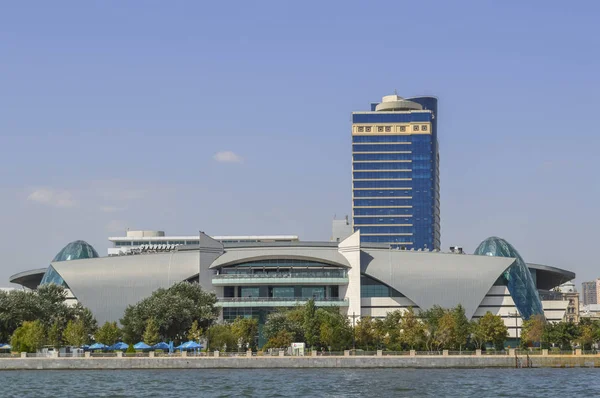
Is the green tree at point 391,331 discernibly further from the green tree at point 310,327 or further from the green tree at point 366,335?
the green tree at point 310,327

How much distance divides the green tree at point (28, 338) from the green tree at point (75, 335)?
136 inches

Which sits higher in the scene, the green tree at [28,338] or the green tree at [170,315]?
the green tree at [170,315]

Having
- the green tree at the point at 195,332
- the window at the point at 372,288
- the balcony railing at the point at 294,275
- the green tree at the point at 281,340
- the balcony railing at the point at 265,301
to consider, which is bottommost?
the green tree at the point at 281,340

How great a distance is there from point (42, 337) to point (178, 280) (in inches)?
1200

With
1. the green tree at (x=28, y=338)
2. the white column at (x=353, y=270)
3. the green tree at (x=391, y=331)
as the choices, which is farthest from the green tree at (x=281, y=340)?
the green tree at (x=28, y=338)

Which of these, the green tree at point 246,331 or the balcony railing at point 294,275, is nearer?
the green tree at point 246,331

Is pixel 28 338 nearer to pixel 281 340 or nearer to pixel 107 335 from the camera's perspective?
pixel 107 335

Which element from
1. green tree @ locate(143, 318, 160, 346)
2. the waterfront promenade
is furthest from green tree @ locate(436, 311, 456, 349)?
green tree @ locate(143, 318, 160, 346)

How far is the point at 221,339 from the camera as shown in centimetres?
14150

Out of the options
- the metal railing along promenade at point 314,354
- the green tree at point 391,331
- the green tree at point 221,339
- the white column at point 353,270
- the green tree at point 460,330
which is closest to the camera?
the metal railing along promenade at point 314,354

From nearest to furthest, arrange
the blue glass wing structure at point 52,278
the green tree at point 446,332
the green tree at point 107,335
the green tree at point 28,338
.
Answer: the green tree at point 28,338
the green tree at point 446,332
the green tree at point 107,335
the blue glass wing structure at point 52,278

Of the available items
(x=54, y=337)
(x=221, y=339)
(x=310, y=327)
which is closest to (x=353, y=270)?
(x=310, y=327)

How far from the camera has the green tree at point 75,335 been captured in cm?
14375

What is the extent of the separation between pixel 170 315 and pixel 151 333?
11.3ft
